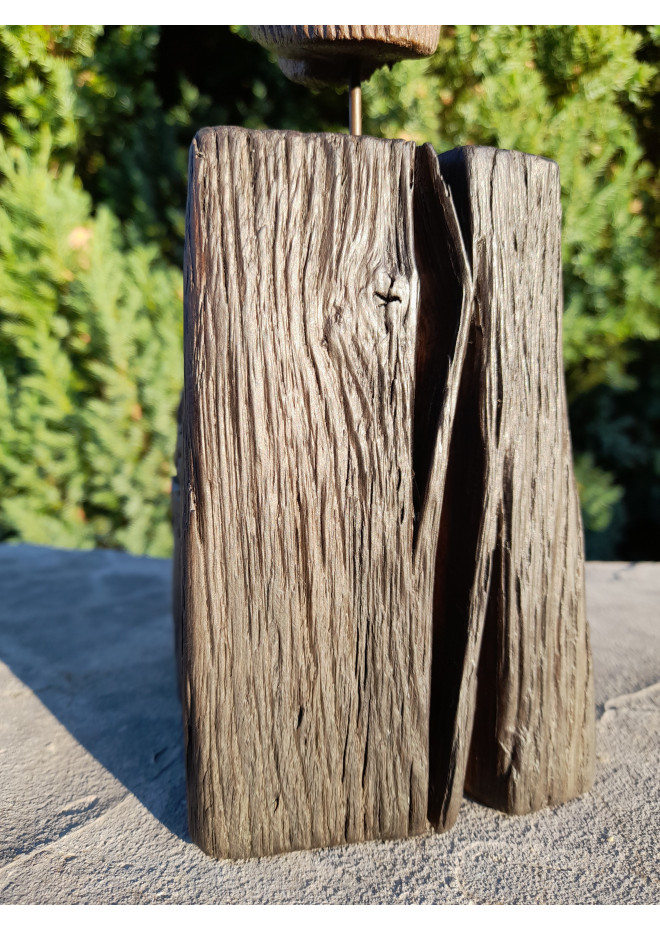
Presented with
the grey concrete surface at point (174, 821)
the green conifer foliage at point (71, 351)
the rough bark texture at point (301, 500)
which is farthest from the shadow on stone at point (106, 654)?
the green conifer foliage at point (71, 351)

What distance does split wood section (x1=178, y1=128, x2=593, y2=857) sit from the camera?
48.2 inches

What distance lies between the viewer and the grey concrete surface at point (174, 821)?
1247 millimetres

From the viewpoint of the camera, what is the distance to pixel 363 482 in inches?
51.1

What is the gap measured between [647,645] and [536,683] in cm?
110

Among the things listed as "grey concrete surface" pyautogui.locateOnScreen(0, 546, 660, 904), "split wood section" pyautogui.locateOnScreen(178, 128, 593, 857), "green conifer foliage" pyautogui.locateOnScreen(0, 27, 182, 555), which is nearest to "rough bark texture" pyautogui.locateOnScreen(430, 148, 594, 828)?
"split wood section" pyautogui.locateOnScreen(178, 128, 593, 857)

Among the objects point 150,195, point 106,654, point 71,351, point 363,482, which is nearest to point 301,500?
point 363,482

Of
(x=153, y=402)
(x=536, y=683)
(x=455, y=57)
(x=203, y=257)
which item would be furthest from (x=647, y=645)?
(x=455, y=57)

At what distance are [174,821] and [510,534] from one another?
0.92 meters

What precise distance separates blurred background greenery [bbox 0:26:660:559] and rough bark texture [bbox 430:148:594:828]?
2.54m

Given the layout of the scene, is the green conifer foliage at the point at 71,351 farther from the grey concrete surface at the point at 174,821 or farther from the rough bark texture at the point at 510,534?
the rough bark texture at the point at 510,534

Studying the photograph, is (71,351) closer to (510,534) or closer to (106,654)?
(106,654)

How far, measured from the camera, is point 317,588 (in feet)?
4.26

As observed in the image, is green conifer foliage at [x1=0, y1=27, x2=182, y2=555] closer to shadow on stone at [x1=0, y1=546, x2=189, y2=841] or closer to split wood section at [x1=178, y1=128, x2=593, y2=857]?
shadow on stone at [x1=0, y1=546, x2=189, y2=841]

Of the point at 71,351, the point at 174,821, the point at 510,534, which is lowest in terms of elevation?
the point at 174,821
